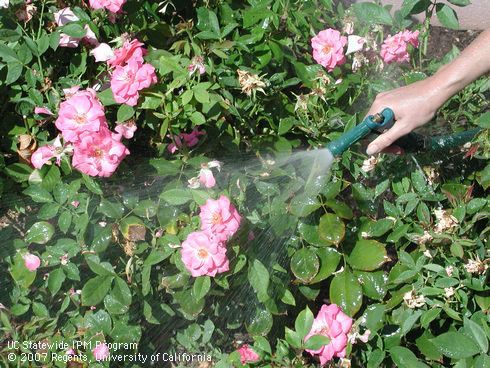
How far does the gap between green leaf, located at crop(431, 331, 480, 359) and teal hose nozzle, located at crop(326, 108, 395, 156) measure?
0.52 meters

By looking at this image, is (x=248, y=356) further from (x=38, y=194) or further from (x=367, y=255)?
(x=38, y=194)

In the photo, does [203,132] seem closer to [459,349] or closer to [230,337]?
[230,337]

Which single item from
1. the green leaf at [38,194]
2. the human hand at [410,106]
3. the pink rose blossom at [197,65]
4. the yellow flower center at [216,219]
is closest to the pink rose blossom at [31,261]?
the green leaf at [38,194]

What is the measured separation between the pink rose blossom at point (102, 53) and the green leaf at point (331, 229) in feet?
2.50

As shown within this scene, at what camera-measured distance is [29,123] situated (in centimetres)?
203

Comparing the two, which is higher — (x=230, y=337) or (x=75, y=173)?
(x=75, y=173)

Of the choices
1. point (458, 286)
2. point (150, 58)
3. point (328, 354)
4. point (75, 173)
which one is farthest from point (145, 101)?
point (458, 286)

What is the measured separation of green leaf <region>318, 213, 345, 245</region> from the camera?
1.88m

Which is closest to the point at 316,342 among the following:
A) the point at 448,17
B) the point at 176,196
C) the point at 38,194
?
the point at 176,196

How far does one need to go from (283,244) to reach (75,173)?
629mm

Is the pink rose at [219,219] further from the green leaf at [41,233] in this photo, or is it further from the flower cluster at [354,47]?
the flower cluster at [354,47]

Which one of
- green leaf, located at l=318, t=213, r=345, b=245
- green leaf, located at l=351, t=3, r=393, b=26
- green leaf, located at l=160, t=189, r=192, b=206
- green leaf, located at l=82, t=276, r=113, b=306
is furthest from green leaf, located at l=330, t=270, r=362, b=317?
green leaf, located at l=351, t=3, r=393, b=26

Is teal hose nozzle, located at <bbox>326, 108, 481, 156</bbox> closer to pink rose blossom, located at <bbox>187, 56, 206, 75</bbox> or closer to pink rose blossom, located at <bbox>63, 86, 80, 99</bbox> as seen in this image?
pink rose blossom, located at <bbox>187, 56, 206, 75</bbox>

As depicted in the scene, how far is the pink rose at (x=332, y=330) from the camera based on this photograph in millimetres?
1791
